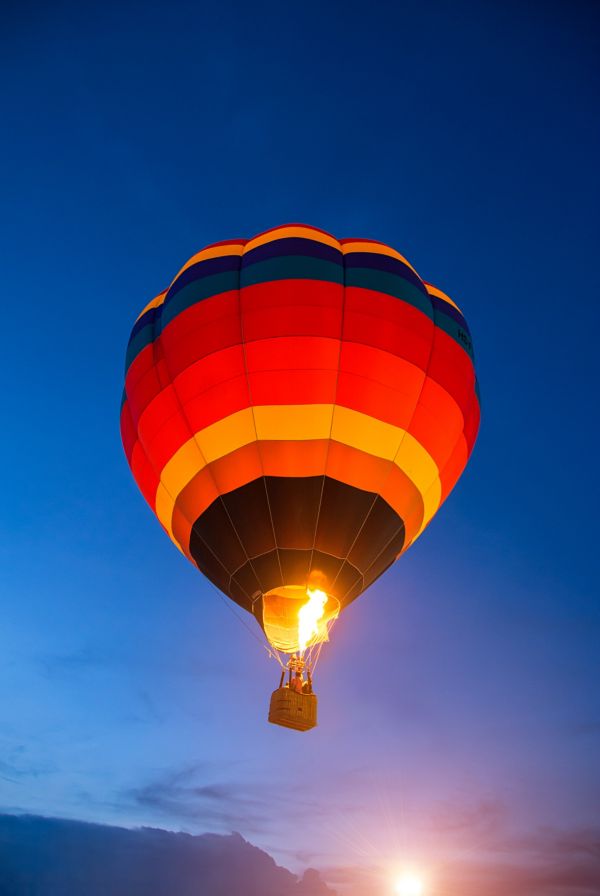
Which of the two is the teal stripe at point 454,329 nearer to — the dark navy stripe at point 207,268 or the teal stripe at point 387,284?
the teal stripe at point 387,284

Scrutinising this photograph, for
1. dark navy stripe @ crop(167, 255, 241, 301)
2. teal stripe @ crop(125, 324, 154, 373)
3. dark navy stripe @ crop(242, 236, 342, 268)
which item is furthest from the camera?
teal stripe @ crop(125, 324, 154, 373)

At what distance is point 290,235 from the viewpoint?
8164 mm

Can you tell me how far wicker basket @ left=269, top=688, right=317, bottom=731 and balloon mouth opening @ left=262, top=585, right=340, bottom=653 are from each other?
68 centimetres

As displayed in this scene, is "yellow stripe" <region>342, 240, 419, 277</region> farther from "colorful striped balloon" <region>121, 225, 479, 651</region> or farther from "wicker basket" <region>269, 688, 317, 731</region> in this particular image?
"wicker basket" <region>269, 688, 317, 731</region>

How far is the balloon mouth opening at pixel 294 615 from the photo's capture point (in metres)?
7.22

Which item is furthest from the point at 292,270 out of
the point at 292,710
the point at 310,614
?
the point at 292,710

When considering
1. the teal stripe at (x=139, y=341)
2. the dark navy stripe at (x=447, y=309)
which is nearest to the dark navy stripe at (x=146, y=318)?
the teal stripe at (x=139, y=341)

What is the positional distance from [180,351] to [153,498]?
2.16m

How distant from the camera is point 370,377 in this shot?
7348mm

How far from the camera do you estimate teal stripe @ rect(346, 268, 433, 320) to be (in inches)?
306

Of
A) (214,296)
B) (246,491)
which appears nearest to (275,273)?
(214,296)

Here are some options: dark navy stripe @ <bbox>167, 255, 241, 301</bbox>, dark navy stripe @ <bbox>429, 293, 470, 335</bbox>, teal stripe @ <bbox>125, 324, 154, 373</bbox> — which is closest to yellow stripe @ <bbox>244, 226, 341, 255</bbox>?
dark navy stripe @ <bbox>167, 255, 241, 301</bbox>

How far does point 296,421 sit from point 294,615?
7.63 feet

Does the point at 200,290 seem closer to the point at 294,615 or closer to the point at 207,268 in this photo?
the point at 207,268
